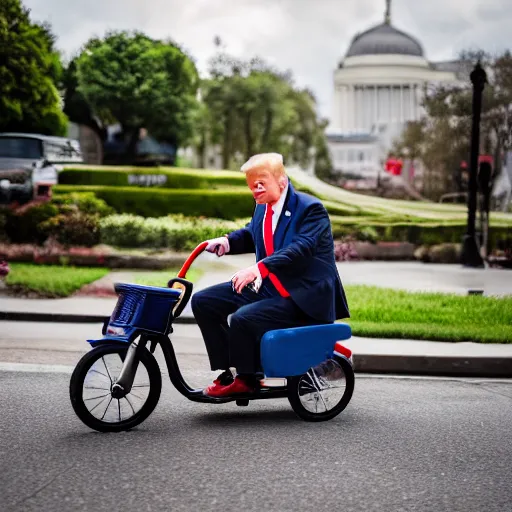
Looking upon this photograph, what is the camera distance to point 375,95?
845 inches

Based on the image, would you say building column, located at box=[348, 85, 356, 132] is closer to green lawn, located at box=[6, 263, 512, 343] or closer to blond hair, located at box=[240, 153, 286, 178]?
green lawn, located at box=[6, 263, 512, 343]

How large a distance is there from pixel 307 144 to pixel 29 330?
9.10 m

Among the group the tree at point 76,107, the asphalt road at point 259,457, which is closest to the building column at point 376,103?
the tree at point 76,107

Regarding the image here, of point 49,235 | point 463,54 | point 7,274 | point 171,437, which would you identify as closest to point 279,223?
point 171,437

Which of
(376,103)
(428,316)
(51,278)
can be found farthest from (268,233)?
(376,103)

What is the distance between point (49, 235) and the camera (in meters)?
16.8

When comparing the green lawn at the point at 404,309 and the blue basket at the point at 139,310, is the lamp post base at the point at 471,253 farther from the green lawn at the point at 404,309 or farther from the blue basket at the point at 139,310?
the blue basket at the point at 139,310

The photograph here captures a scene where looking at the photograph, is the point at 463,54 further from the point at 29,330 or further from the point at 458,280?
the point at 29,330

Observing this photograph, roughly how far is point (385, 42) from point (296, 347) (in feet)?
42.1

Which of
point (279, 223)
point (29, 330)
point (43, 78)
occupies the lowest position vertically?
point (29, 330)

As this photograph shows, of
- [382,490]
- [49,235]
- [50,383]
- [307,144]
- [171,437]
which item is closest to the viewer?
[382,490]

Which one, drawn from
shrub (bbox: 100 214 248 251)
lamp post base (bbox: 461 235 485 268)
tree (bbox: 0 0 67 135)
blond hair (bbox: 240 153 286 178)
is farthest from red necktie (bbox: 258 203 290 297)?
tree (bbox: 0 0 67 135)

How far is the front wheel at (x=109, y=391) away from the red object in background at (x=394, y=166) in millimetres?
12839

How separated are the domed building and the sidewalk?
2.22 metres
